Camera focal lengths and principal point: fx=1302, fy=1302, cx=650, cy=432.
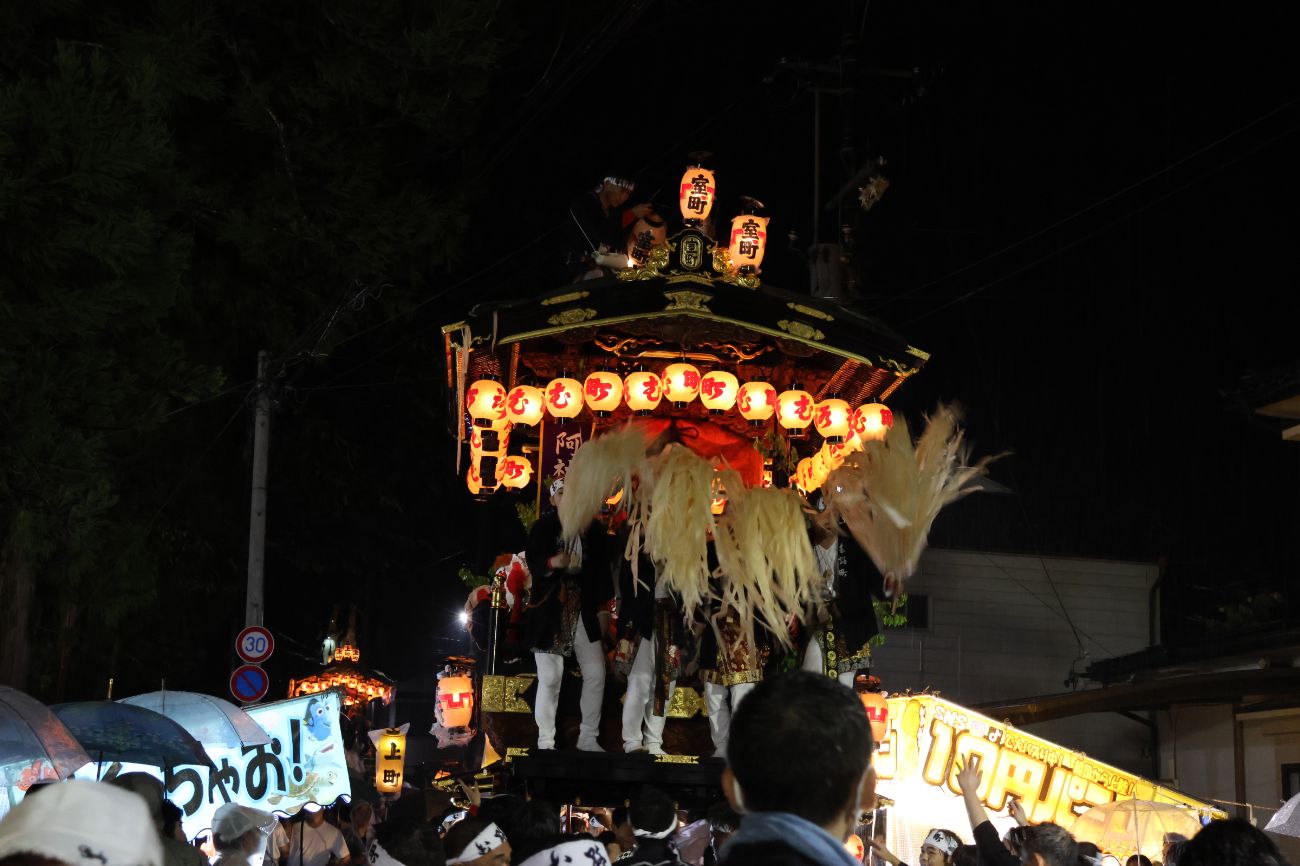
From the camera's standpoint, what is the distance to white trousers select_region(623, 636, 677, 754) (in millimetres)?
9852

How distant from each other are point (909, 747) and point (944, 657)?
415 inches

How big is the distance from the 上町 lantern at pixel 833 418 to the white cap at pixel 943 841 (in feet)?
14.2

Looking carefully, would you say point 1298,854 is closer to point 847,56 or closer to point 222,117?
point 847,56

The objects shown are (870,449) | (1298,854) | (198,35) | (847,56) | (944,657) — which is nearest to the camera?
(870,449)

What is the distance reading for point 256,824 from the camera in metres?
6.76

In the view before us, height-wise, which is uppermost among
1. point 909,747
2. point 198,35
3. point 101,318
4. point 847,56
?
point 847,56

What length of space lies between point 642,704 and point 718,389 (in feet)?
9.52

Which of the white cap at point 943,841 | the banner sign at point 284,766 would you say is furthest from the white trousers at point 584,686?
the white cap at point 943,841

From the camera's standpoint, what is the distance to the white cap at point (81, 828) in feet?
7.73

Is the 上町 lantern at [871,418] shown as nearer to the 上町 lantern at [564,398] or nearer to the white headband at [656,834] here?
the 上町 lantern at [564,398]

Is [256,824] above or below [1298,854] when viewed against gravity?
above

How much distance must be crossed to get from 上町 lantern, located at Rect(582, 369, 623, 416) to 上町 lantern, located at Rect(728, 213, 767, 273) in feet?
5.85

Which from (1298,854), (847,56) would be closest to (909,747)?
(1298,854)

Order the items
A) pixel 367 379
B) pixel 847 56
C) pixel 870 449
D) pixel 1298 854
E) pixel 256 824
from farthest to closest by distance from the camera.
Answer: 1. pixel 367 379
2. pixel 847 56
3. pixel 1298 854
4. pixel 870 449
5. pixel 256 824
